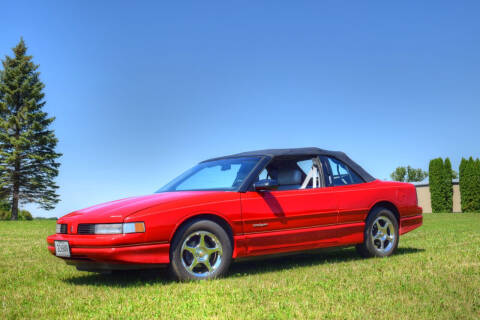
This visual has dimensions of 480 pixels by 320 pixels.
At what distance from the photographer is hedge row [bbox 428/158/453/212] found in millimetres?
39781

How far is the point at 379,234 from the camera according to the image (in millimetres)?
7922

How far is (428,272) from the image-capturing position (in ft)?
20.3

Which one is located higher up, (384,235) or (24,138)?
(24,138)

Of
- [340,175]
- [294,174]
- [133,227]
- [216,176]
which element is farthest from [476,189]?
[133,227]

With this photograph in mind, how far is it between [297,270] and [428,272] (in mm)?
1637

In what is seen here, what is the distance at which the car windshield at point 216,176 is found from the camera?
6.77 meters

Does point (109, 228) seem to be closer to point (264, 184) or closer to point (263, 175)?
point (264, 184)

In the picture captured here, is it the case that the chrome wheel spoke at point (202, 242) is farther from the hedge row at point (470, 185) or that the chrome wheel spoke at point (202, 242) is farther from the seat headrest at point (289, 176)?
the hedge row at point (470, 185)

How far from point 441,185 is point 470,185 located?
2325 millimetres

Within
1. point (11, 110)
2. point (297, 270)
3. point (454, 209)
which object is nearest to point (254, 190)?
point (297, 270)

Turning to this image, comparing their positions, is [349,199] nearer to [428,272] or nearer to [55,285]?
[428,272]

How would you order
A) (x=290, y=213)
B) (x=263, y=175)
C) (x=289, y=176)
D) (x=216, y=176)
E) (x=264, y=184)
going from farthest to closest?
(x=289, y=176)
(x=216, y=176)
(x=263, y=175)
(x=290, y=213)
(x=264, y=184)

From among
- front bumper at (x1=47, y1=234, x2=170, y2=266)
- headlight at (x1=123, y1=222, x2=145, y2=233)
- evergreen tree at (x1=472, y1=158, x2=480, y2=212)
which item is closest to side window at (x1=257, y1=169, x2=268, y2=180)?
front bumper at (x1=47, y1=234, x2=170, y2=266)

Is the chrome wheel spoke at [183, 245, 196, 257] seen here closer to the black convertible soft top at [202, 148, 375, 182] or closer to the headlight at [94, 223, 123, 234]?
the headlight at [94, 223, 123, 234]
